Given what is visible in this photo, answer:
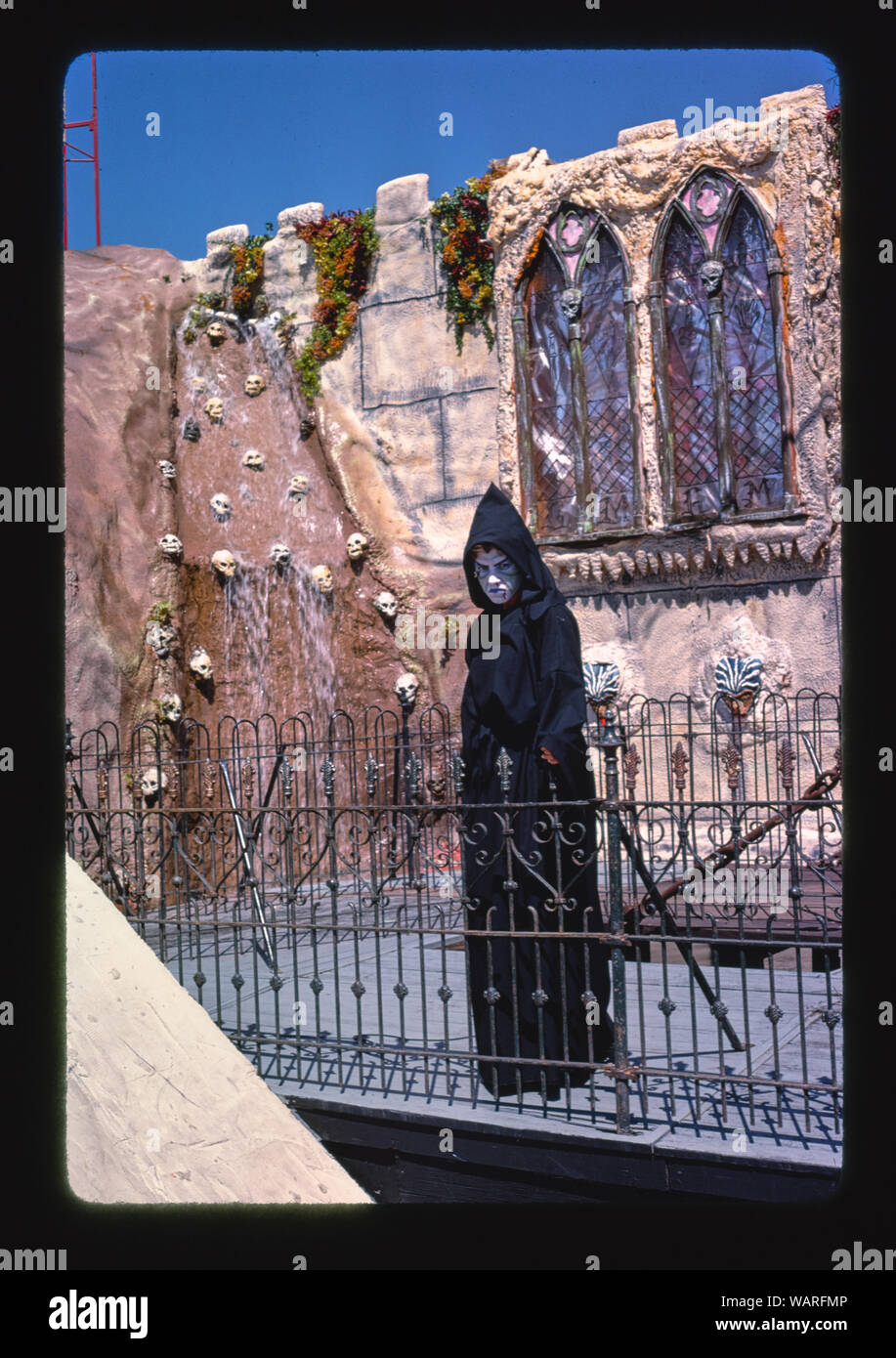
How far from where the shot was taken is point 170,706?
11734mm

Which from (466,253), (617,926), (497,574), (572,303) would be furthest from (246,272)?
(617,926)

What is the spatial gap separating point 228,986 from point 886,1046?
429 centimetres

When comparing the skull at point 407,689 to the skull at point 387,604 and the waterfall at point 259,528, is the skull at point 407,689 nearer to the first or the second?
the skull at point 387,604

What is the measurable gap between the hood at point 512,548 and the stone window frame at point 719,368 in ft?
21.2

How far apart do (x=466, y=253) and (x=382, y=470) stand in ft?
7.91

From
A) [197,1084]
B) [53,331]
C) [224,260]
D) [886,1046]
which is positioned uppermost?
[224,260]

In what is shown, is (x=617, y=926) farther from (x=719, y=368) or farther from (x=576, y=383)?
(x=576, y=383)

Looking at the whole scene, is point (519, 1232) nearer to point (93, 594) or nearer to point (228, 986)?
point (228, 986)

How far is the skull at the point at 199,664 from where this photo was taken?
1210 cm

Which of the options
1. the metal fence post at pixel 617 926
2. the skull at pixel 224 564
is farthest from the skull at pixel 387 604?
the metal fence post at pixel 617 926

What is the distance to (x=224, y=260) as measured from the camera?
13.1m

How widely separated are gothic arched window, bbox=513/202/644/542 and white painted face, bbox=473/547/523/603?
674 centimetres

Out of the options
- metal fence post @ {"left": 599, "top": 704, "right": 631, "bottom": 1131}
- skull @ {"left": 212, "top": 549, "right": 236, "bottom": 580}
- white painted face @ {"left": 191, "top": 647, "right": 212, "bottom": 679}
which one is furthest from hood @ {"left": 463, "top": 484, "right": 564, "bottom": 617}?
skull @ {"left": 212, "top": 549, "right": 236, "bottom": 580}
